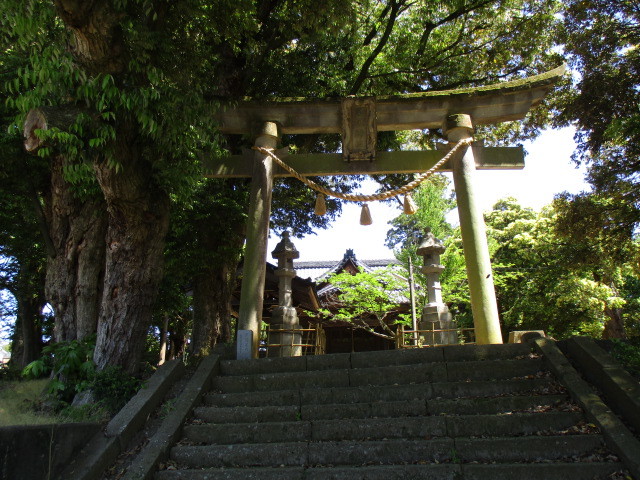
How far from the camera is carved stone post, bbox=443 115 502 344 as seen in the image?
6312 millimetres

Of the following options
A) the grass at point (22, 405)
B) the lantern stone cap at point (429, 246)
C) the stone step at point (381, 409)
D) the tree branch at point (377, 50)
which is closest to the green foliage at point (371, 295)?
the lantern stone cap at point (429, 246)

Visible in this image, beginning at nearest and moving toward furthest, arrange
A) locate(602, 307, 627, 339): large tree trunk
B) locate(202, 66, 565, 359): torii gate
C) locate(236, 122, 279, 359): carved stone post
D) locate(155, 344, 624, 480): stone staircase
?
locate(155, 344, 624, 480): stone staircase < locate(236, 122, 279, 359): carved stone post < locate(202, 66, 565, 359): torii gate < locate(602, 307, 627, 339): large tree trunk

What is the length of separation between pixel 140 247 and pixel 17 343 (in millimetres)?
11073

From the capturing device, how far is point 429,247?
10648mm

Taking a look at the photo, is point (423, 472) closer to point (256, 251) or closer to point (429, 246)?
point (256, 251)

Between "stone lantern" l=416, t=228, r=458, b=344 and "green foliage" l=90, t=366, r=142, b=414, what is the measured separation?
21.1 ft

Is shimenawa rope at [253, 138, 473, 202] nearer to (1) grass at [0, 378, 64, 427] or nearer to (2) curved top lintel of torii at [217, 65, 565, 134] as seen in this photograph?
(2) curved top lintel of torii at [217, 65, 565, 134]

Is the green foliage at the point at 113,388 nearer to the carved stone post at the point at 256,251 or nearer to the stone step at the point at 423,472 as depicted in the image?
the carved stone post at the point at 256,251

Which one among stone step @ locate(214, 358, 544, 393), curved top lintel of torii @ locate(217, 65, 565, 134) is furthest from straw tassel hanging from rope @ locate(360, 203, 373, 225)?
stone step @ locate(214, 358, 544, 393)

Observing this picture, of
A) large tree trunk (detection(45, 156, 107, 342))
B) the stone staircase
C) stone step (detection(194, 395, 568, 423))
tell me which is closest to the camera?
the stone staircase

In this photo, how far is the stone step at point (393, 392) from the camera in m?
4.48

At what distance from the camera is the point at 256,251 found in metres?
6.73

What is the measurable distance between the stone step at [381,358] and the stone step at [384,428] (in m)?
1.14

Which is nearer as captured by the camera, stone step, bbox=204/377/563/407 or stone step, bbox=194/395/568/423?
stone step, bbox=194/395/568/423
